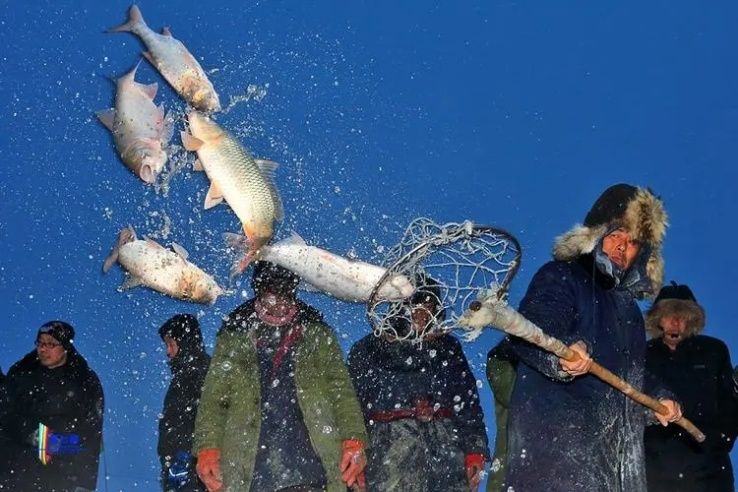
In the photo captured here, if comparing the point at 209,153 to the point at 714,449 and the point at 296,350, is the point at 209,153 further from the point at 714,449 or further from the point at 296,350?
the point at 714,449

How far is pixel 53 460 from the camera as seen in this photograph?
25.6 feet

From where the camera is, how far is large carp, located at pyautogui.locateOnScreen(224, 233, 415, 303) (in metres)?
7.84

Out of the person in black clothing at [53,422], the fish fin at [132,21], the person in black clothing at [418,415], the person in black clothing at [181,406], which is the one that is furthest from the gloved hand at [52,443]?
the fish fin at [132,21]

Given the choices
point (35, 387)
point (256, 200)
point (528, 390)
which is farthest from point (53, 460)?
point (528, 390)

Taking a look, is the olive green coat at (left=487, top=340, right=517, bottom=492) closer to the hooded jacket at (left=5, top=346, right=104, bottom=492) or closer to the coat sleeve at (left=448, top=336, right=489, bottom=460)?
the coat sleeve at (left=448, top=336, right=489, bottom=460)

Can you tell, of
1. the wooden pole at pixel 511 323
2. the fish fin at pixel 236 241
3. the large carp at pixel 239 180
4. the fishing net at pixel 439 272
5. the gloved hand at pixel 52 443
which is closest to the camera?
the wooden pole at pixel 511 323

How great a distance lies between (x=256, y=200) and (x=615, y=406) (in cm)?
376

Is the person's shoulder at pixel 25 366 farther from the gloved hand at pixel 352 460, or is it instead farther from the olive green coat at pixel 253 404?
the gloved hand at pixel 352 460

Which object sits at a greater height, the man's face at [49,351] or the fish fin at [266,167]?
the fish fin at [266,167]

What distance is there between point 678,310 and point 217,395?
3234 mm

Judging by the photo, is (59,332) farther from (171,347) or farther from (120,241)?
(120,241)

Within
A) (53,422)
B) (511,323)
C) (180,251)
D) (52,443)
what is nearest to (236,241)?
(180,251)

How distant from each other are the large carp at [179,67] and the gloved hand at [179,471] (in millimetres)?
2646

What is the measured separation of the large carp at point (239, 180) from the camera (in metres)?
7.89
